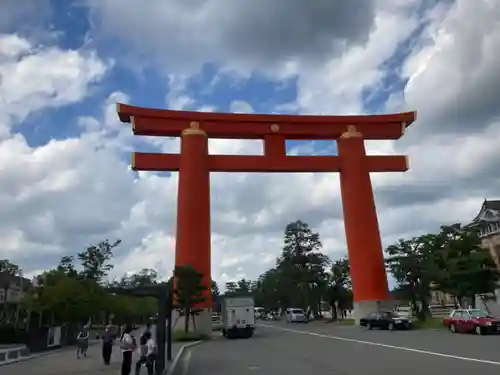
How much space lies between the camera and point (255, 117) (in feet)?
125

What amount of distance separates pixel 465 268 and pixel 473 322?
10150 mm

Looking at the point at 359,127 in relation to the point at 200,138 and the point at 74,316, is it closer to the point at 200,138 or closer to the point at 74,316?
the point at 200,138

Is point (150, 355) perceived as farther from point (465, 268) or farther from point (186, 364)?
point (465, 268)

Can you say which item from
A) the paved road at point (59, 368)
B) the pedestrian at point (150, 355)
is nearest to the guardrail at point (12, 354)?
the paved road at point (59, 368)

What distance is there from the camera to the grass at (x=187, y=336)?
3309cm

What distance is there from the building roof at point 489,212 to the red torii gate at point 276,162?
15907 mm

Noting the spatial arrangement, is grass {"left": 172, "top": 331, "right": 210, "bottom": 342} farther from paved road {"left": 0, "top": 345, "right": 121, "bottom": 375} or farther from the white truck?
paved road {"left": 0, "top": 345, "right": 121, "bottom": 375}

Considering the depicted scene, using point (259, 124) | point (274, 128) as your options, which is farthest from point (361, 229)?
point (259, 124)

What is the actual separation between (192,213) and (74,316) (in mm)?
10472

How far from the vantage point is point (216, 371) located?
15070 mm

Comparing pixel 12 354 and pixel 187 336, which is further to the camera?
pixel 187 336

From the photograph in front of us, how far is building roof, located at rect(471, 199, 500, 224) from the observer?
5059 cm

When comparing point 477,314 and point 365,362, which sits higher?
point 477,314

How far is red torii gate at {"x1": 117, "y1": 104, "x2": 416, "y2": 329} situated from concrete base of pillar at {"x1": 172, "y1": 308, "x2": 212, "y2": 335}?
0.60 metres
